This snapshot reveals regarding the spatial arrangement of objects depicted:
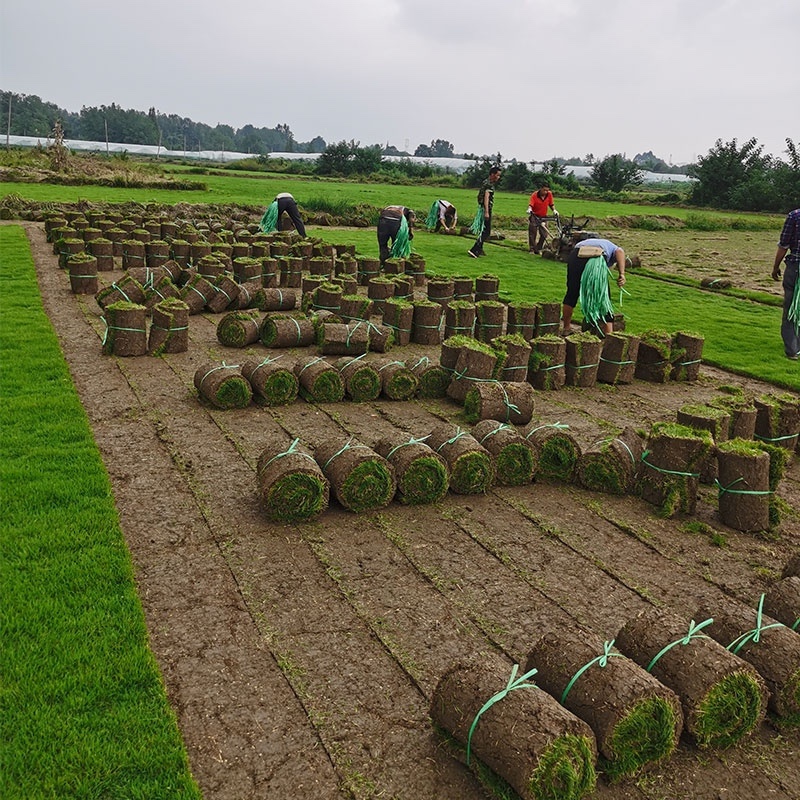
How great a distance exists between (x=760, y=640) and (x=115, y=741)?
3850 millimetres

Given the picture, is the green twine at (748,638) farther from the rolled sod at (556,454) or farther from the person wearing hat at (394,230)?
the person wearing hat at (394,230)

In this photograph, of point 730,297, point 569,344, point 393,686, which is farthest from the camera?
point 730,297

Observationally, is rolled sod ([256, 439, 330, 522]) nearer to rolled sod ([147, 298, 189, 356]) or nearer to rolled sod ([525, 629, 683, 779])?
rolled sod ([525, 629, 683, 779])

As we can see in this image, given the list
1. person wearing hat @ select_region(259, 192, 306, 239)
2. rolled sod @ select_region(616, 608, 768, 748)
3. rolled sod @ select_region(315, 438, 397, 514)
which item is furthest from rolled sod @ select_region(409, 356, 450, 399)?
person wearing hat @ select_region(259, 192, 306, 239)

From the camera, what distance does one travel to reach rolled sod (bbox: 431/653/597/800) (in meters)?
3.59

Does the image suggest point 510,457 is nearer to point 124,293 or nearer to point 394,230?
point 124,293

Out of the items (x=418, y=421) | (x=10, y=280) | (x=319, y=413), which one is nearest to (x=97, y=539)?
(x=319, y=413)

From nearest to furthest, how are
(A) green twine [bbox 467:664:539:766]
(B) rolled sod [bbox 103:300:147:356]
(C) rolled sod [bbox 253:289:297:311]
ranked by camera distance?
(A) green twine [bbox 467:664:539:766]
(B) rolled sod [bbox 103:300:147:356]
(C) rolled sod [bbox 253:289:297:311]

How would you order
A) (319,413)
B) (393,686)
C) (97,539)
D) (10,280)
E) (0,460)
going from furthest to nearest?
(10,280), (319,413), (0,460), (97,539), (393,686)

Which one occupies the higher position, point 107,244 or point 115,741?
point 107,244

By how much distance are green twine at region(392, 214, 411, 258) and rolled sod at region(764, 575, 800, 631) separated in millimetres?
14329

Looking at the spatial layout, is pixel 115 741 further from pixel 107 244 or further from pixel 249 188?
pixel 249 188

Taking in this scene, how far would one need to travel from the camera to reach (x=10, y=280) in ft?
49.5

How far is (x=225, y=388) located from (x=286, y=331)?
293 centimetres
